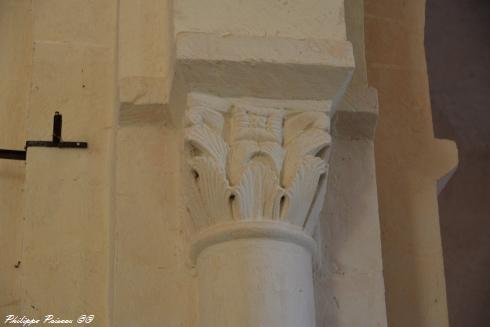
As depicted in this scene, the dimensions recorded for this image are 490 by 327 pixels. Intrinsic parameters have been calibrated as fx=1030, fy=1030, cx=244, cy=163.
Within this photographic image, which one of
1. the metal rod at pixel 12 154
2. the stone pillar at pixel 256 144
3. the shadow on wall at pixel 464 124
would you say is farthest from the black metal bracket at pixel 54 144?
the shadow on wall at pixel 464 124

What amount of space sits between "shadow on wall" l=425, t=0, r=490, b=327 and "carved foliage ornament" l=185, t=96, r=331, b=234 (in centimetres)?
275

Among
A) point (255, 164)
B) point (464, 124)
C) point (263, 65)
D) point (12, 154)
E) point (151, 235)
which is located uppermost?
point (464, 124)

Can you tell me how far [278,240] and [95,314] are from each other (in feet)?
1.78

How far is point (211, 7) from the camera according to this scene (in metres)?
2.55

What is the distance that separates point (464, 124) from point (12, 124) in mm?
2967

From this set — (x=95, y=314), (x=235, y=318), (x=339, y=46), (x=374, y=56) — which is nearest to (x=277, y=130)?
(x=339, y=46)

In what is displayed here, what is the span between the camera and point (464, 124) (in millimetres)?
5293

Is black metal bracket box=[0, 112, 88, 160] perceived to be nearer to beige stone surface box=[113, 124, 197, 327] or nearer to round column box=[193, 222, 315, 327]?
beige stone surface box=[113, 124, 197, 327]

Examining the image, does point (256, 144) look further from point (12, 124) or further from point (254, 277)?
point (12, 124)

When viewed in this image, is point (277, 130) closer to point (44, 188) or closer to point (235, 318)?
point (235, 318)

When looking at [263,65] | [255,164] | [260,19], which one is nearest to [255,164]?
[255,164]

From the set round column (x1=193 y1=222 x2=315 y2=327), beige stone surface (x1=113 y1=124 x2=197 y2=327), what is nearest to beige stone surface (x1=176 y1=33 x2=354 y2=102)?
beige stone surface (x1=113 y1=124 x2=197 y2=327)

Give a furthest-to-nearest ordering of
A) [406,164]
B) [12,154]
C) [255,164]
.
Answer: [406,164]
[12,154]
[255,164]

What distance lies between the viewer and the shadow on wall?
16.7ft
